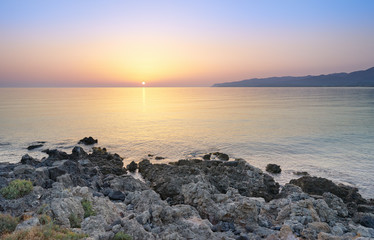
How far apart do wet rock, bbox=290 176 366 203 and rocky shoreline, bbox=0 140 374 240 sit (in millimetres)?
71

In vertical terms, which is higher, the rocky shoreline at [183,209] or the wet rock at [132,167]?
the rocky shoreline at [183,209]

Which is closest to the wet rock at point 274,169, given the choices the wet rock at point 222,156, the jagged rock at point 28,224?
the wet rock at point 222,156

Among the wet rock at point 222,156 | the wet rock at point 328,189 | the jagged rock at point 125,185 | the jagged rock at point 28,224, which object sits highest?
the jagged rock at point 28,224

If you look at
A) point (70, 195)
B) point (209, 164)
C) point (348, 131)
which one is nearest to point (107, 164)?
point (209, 164)

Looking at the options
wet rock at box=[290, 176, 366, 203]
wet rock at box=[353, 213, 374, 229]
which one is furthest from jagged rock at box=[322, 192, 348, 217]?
wet rock at box=[290, 176, 366, 203]

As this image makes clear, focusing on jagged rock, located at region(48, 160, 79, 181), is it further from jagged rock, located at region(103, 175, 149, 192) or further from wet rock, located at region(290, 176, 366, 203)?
wet rock, located at region(290, 176, 366, 203)

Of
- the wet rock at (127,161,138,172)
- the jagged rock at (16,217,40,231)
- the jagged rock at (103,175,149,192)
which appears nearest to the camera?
the jagged rock at (16,217,40,231)

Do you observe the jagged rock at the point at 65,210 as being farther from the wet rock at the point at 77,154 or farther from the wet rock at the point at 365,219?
the wet rock at the point at 77,154

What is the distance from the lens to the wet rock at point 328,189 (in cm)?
2078

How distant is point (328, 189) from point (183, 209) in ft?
48.3

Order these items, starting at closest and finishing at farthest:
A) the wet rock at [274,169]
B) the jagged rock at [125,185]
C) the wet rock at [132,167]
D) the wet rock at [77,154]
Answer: the jagged rock at [125,185]
the wet rock at [274,169]
the wet rock at [132,167]
the wet rock at [77,154]

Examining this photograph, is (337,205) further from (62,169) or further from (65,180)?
(62,169)

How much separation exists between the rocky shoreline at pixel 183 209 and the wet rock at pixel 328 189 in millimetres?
71

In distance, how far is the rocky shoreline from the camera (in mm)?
10953
